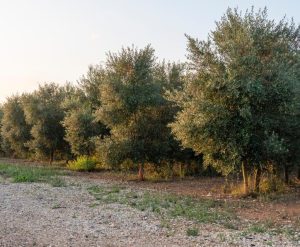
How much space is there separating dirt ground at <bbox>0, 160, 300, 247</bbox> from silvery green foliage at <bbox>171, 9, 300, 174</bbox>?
269 centimetres

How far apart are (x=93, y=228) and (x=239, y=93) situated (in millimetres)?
10089

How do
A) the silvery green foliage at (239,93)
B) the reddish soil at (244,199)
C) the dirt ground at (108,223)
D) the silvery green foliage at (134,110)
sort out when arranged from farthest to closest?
1. the silvery green foliage at (134,110)
2. the silvery green foliage at (239,93)
3. the reddish soil at (244,199)
4. the dirt ground at (108,223)

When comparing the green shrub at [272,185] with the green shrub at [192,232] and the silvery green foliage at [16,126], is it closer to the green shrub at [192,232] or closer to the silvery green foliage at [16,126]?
the green shrub at [192,232]

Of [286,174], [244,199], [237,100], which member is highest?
[237,100]

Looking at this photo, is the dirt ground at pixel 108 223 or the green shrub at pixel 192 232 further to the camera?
the green shrub at pixel 192 232

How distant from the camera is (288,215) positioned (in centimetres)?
1736

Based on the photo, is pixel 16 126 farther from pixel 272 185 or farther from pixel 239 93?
pixel 239 93

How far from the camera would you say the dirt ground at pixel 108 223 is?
12.6m

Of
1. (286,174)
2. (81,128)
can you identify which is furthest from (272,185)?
(81,128)

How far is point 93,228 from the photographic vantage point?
47.2ft

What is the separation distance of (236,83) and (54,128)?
97.2ft

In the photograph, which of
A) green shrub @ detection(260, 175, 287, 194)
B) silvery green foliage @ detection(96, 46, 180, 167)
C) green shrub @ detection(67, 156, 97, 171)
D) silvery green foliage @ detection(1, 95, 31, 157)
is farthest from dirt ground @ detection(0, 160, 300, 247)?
silvery green foliage @ detection(1, 95, 31, 157)

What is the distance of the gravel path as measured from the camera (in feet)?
40.9

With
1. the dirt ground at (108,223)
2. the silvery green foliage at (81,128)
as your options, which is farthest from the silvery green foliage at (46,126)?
the dirt ground at (108,223)
